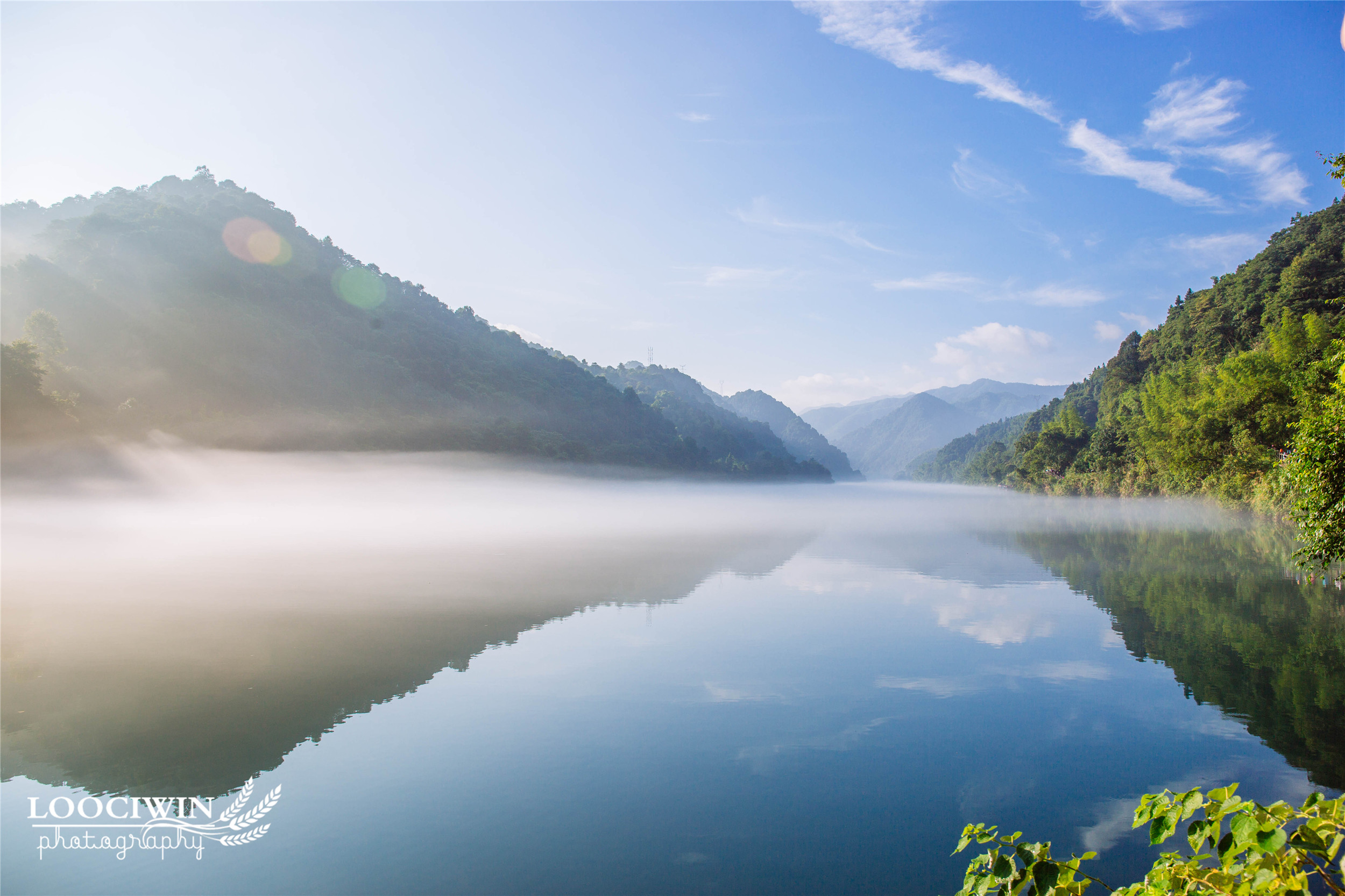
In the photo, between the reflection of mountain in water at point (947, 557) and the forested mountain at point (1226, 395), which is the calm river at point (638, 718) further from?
the forested mountain at point (1226, 395)

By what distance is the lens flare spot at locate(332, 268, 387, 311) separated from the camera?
105m

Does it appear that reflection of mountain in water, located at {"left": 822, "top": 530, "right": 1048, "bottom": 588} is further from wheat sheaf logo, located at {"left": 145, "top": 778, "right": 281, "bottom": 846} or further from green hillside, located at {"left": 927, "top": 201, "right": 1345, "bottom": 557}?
wheat sheaf logo, located at {"left": 145, "top": 778, "right": 281, "bottom": 846}

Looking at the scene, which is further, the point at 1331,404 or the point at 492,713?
the point at 1331,404

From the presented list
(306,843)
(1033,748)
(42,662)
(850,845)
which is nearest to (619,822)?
(850,845)

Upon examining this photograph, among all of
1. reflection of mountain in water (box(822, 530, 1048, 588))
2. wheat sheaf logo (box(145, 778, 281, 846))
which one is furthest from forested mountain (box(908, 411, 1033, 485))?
wheat sheaf logo (box(145, 778, 281, 846))

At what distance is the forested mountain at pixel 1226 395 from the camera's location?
27688 millimetres

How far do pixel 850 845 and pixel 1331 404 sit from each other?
35.1 feet

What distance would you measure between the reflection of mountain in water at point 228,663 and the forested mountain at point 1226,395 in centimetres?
1367

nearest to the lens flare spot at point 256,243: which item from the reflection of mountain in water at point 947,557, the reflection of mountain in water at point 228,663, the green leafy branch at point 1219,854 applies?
the reflection of mountain in water at point 228,663

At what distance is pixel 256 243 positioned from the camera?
10044 centimetres

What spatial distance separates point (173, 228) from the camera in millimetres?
87562

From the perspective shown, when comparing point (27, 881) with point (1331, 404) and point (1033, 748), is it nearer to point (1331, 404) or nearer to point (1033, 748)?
point (1033, 748)

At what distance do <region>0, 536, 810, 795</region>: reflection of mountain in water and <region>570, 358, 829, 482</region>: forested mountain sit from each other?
107 metres

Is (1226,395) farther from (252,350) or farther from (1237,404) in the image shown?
(252,350)
